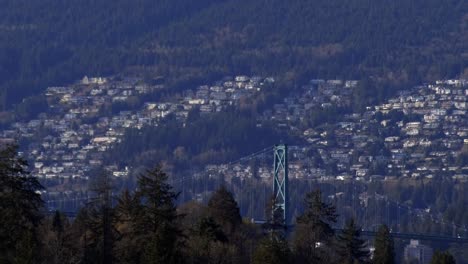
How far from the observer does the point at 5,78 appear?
187 metres

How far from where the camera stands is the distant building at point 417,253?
89.8m

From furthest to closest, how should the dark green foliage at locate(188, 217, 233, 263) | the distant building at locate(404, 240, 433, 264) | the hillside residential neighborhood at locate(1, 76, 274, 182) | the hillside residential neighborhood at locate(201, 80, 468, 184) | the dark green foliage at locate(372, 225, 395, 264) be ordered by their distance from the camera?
the hillside residential neighborhood at locate(1, 76, 274, 182) < the hillside residential neighborhood at locate(201, 80, 468, 184) < the distant building at locate(404, 240, 433, 264) < the dark green foliage at locate(372, 225, 395, 264) < the dark green foliage at locate(188, 217, 233, 263)

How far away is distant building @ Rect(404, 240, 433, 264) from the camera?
89.8m

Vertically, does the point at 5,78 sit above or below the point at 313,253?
above

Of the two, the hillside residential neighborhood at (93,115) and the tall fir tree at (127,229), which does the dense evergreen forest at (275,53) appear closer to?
the hillside residential neighborhood at (93,115)

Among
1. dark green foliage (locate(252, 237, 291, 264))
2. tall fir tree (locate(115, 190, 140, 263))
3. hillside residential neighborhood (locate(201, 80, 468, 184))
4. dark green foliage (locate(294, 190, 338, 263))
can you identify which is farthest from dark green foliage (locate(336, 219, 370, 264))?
hillside residential neighborhood (locate(201, 80, 468, 184))

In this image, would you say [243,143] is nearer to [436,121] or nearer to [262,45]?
[436,121]

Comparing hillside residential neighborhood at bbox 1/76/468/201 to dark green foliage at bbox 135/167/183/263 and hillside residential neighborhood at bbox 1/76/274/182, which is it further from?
dark green foliage at bbox 135/167/183/263

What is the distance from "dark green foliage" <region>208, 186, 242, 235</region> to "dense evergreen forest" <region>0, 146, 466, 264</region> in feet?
0.09

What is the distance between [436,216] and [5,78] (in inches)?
3073

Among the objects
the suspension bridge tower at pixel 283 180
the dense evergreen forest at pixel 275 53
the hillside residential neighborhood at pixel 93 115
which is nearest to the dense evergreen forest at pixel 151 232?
the suspension bridge tower at pixel 283 180

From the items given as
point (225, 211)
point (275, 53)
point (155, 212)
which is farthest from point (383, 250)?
point (275, 53)

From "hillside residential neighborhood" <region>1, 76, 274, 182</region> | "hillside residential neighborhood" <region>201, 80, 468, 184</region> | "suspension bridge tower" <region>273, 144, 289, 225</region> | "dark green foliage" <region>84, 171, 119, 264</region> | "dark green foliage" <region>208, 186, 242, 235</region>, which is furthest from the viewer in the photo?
"hillside residential neighborhood" <region>1, 76, 274, 182</region>

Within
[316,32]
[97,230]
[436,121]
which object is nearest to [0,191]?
[97,230]
